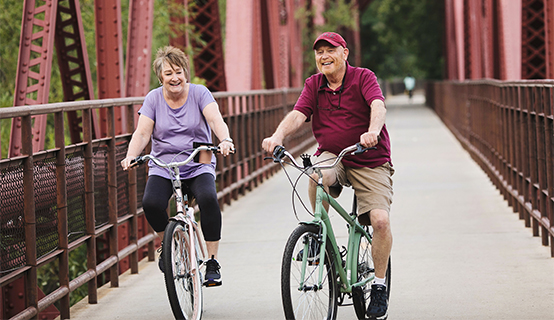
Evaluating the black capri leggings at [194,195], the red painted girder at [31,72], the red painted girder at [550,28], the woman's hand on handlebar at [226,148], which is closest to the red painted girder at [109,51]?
the red painted girder at [31,72]

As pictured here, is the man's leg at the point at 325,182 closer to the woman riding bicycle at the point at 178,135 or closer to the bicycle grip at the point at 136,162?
the woman riding bicycle at the point at 178,135

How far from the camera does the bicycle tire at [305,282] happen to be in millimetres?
4602

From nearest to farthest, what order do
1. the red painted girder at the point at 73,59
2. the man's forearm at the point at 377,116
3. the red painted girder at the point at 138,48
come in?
the man's forearm at the point at 377,116, the red painted girder at the point at 73,59, the red painted girder at the point at 138,48

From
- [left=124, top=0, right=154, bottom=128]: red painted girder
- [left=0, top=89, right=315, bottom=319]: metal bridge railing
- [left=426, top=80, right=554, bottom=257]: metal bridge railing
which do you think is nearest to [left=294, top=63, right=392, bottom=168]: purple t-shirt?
[left=0, top=89, right=315, bottom=319]: metal bridge railing

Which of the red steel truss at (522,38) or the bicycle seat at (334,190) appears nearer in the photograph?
the bicycle seat at (334,190)

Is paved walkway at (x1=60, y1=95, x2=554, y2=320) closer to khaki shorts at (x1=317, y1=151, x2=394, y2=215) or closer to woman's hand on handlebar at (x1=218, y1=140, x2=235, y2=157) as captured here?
khaki shorts at (x1=317, y1=151, x2=394, y2=215)

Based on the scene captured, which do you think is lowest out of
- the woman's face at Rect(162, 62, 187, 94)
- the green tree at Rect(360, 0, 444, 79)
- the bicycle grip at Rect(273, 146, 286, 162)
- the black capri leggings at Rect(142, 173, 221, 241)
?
the black capri leggings at Rect(142, 173, 221, 241)

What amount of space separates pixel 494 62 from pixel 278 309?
1109 centimetres

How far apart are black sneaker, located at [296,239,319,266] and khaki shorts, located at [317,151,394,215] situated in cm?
48

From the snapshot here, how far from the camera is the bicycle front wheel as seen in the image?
5090mm

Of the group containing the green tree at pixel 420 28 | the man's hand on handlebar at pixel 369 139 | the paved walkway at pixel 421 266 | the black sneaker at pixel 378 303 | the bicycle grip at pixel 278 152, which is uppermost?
the green tree at pixel 420 28

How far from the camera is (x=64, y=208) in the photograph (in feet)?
19.8

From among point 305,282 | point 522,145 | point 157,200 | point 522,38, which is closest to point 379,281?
point 305,282

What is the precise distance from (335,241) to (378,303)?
21.3 inches
